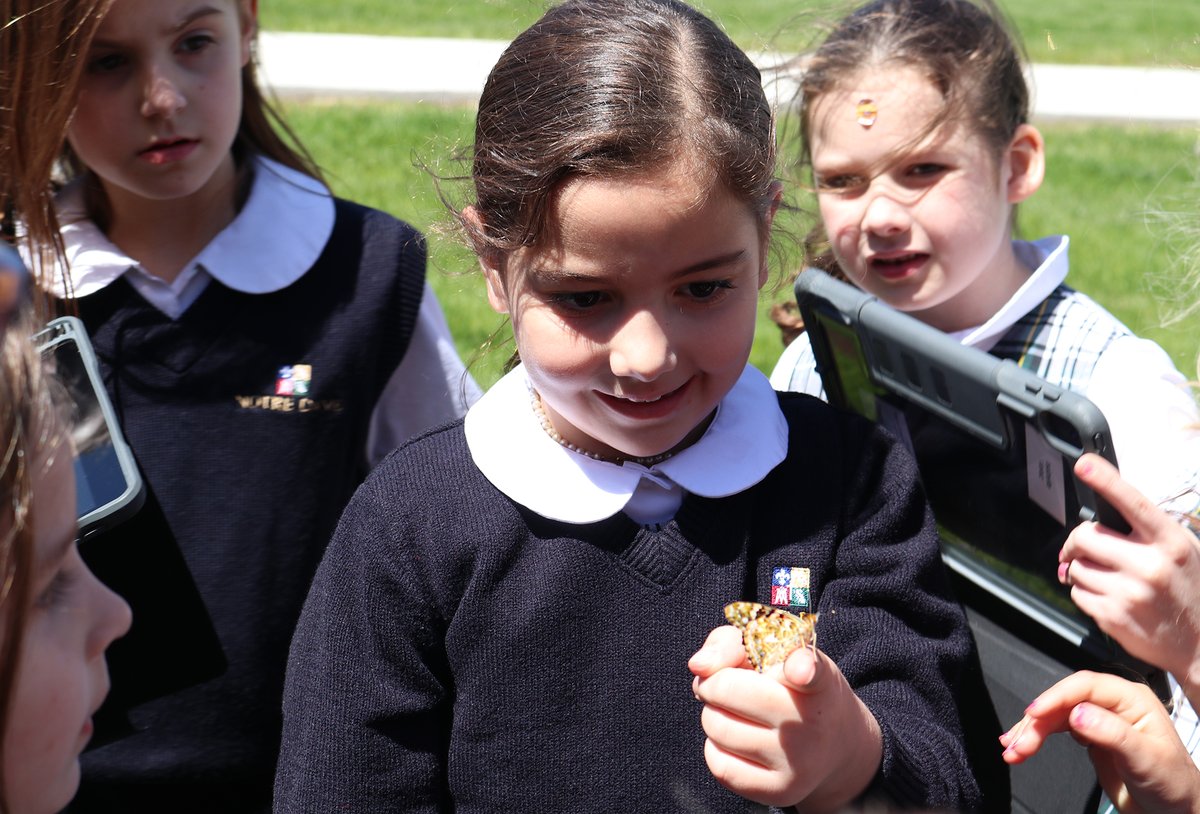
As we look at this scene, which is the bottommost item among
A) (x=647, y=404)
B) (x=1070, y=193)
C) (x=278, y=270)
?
(x=1070, y=193)

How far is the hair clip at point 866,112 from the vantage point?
7.74 feet

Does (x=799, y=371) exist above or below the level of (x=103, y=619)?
below

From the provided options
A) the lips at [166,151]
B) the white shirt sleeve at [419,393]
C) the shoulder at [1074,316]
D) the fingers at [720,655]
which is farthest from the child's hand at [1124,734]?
the lips at [166,151]

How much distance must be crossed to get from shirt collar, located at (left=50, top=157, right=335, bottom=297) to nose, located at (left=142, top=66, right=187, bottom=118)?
25 centimetres

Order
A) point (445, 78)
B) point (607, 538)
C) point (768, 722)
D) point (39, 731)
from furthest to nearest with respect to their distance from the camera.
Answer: point (445, 78), point (607, 538), point (768, 722), point (39, 731)

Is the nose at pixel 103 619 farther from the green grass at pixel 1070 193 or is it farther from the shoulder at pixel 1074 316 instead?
the green grass at pixel 1070 193

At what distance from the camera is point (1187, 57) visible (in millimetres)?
2238

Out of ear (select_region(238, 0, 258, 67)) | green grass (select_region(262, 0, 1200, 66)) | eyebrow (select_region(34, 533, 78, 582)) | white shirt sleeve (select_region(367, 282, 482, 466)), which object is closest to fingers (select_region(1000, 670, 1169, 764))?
Answer: eyebrow (select_region(34, 533, 78, 582))

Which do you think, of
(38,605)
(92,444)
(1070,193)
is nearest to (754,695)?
(38,605)

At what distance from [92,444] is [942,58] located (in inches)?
61.6

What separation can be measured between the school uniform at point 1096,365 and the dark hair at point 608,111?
0.57 m

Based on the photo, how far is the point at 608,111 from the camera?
5.07 ft

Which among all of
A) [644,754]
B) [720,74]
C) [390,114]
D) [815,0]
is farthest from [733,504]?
[390,114]

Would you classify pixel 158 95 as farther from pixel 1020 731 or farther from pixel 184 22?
pixel 1020 731
